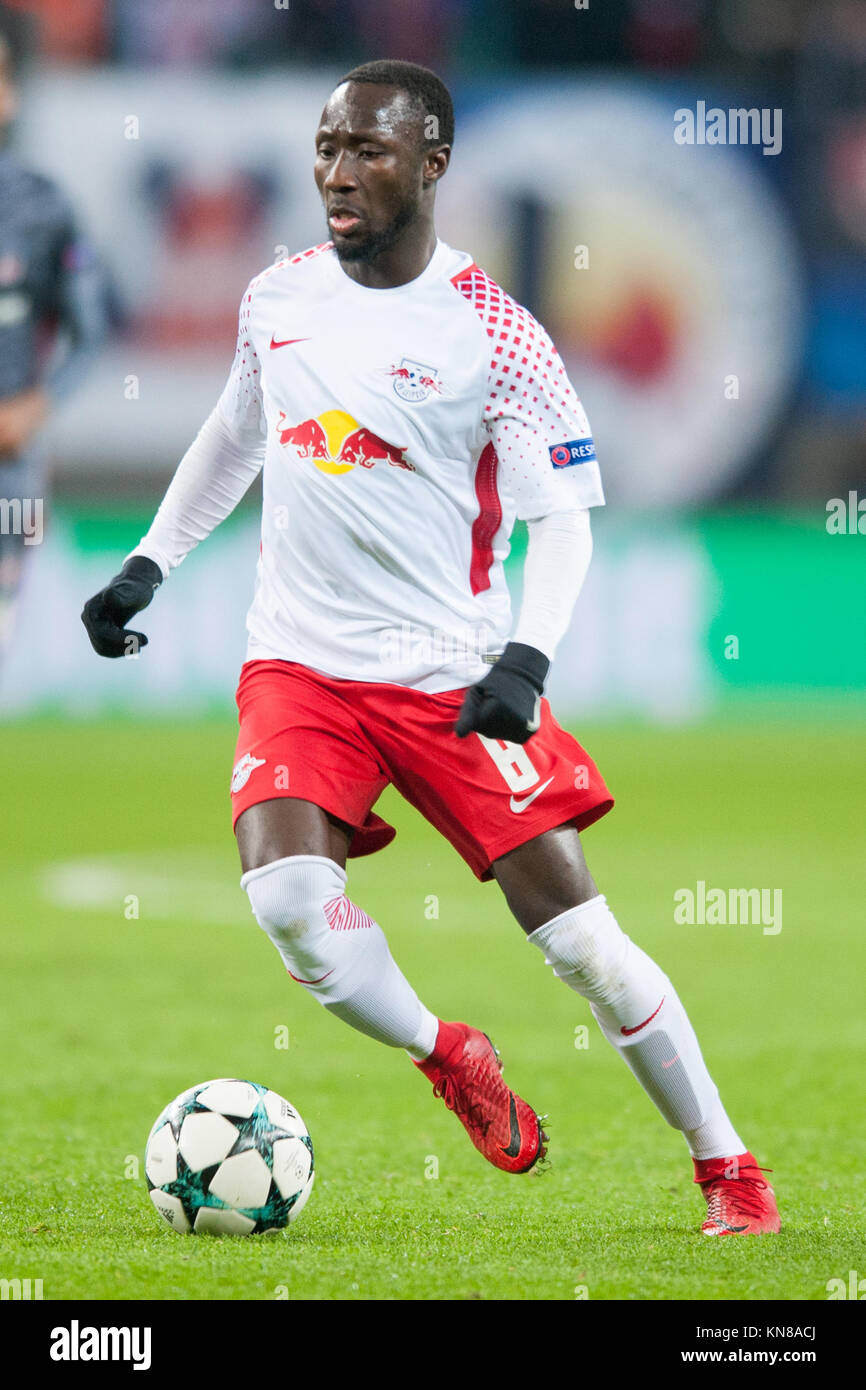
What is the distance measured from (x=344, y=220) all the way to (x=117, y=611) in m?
0.98

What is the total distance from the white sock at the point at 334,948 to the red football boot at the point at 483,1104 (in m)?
0.04

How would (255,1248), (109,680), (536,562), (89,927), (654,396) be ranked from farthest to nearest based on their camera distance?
Answer: 1. (654,396)
2. (109,680)
3. (89,927)
4. (536,562)
5. (255,1248)

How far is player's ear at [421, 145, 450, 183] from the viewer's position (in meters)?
4.10

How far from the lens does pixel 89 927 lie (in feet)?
28.2

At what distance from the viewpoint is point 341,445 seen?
4098 mm

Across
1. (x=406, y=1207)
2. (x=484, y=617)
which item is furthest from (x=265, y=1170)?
(x=484, y=617)

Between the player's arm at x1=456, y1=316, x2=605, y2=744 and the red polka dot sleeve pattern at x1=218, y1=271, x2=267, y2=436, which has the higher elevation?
the red polka dot sleeve pattern at x1=218, y1=271, x2=267, y2=436

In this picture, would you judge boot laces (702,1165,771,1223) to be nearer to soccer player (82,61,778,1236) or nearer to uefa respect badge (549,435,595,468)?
soccer player (82,61,778,1236)

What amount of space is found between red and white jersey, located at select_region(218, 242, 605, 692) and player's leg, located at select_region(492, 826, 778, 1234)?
1.50ft

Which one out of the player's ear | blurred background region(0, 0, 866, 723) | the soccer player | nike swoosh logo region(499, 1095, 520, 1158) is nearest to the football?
the soccer player

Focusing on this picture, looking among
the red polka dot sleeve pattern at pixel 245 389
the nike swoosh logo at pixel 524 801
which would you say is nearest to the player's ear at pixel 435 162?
the red polka dot sleeve pattern at pixel 245 389

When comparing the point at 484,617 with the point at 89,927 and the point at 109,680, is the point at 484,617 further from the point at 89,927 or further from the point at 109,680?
the point at 109,680

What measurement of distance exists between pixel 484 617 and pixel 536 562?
202 millimetres

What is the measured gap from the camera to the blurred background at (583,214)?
17.4 meters
